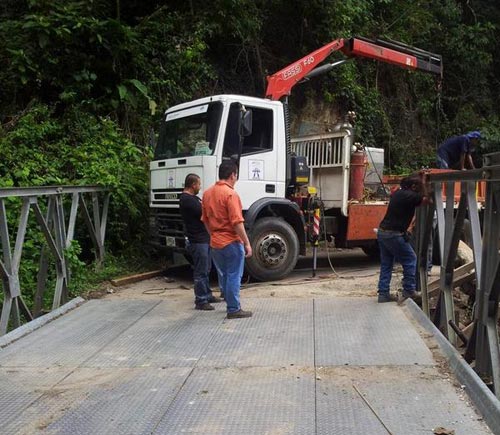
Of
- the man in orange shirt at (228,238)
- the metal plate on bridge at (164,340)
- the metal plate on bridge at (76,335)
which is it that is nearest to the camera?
the metal plate on bridge at (164,340)

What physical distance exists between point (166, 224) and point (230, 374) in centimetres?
468

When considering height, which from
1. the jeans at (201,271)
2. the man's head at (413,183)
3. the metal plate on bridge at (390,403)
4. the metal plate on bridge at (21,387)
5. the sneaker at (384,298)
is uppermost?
the man's head at (413,183)

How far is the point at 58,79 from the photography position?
11.5 meters

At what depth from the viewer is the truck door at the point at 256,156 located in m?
8.20

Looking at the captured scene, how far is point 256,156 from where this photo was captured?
Result: 8508 millimetres

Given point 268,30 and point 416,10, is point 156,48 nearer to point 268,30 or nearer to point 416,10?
point 268,30

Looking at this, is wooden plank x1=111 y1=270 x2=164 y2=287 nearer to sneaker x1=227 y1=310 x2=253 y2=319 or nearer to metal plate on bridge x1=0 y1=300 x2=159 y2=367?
metal plate on bridge x1=0 y1=300 x2=159 y2=367

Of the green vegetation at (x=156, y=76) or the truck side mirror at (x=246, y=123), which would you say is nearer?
the truck side mirror at (x=246, y=123)

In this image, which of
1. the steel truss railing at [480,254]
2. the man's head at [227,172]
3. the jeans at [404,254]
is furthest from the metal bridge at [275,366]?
the man's head at [227,172]

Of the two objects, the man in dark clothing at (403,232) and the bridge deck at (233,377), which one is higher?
the man in dark clothing at (403,232)

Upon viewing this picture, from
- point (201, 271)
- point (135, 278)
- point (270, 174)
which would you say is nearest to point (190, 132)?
point (270, 174)

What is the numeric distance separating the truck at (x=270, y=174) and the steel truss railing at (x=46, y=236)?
909mm

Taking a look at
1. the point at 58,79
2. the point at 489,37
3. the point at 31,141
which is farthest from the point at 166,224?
the point at 489,37

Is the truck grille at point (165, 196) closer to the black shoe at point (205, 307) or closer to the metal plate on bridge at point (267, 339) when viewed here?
the black shoe at point (205, 307)
